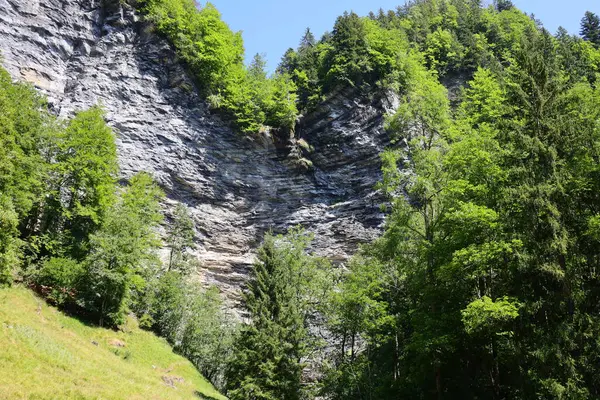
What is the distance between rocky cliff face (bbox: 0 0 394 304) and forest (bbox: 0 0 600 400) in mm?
2065

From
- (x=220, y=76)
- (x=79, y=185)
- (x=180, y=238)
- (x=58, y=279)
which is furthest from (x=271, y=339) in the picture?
(x=220, y=76)

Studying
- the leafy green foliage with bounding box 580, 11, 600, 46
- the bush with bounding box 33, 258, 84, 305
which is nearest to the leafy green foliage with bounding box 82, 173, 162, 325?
the bush with bounding box 33, 258, 84, 305

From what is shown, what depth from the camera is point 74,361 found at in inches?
598

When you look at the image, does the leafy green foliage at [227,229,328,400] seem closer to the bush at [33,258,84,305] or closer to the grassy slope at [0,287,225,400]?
the grassy slope at [0,287,225,400]

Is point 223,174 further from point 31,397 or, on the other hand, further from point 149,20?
point 31,397

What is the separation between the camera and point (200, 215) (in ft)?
128

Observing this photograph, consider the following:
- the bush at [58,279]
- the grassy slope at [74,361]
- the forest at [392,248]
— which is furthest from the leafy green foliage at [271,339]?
the bush at [58,279]

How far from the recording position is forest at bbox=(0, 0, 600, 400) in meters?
13.6

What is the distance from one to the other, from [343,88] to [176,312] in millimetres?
26683

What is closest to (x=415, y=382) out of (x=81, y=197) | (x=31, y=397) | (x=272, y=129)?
(x=31, y=397)

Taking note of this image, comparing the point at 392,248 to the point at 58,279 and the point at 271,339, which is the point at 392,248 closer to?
the point at 271,339

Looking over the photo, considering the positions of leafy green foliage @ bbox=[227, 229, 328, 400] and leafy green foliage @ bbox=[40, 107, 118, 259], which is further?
leafy green foliage @ bbox=[40, 107, 118, 259]

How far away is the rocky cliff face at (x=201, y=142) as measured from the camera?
37.2 meters

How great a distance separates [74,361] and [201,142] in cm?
2781
